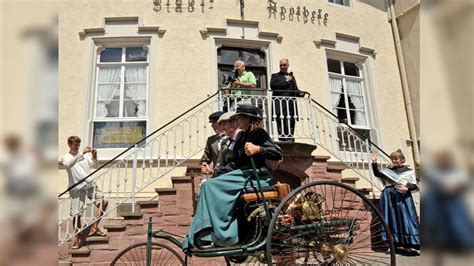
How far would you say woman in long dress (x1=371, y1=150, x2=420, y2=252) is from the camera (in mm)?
5734

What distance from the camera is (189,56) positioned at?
8828 mm

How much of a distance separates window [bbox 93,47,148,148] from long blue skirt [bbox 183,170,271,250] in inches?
205

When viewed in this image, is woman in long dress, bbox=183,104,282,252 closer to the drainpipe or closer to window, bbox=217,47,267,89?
window, bbox=217,47,267,89

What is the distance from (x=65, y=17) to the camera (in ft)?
28.7

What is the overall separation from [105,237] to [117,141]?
2993mm

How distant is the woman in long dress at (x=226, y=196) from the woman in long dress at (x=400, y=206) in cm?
317

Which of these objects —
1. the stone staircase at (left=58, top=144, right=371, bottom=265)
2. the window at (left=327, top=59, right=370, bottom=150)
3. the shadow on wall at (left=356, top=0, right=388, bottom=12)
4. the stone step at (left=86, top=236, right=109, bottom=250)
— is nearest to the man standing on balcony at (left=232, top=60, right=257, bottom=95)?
the stone staircase at (left=58, top=144, right=371, bottom=265)

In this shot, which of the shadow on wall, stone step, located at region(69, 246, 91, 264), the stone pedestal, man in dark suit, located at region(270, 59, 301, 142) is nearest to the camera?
stone step, located at region(69, 246, 91, 264)

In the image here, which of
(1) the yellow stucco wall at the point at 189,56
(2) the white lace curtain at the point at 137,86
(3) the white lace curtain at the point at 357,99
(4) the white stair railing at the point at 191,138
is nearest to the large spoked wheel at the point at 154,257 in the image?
(4) the white stair railing at the point at 191,138

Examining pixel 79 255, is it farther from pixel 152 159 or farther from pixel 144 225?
pixel 152 159

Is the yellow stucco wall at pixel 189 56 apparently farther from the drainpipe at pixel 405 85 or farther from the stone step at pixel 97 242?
the stone step at pixel 97 242

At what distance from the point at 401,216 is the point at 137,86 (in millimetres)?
5946

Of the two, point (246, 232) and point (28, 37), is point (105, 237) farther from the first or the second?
point (28, 37)

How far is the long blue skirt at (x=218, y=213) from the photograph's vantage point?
3.36 metres
